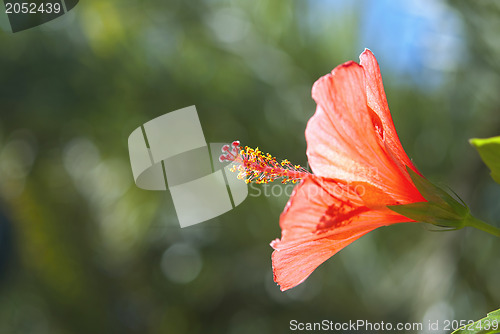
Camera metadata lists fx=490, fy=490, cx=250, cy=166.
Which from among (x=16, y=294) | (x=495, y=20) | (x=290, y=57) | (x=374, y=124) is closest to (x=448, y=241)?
(x=495, y=20)

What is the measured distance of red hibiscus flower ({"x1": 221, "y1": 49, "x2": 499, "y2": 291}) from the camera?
485mm

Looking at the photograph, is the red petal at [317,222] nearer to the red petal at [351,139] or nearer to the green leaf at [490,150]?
the red petal at [351,139]

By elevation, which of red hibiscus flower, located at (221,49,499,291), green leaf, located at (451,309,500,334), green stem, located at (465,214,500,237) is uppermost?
red hibiscus flower, located at (221,49,499,291)

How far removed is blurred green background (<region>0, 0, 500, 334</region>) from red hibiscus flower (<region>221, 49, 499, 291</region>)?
4.61 ft

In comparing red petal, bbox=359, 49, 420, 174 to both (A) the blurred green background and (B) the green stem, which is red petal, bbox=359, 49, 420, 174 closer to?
(B) the green stem

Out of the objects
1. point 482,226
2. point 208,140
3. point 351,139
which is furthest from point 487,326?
point 208,140

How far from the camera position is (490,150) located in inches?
14.4

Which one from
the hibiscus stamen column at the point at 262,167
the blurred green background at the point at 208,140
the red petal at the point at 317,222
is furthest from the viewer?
the blurred green background at the point at 208,140

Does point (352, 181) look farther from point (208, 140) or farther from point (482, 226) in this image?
point (208, 140)

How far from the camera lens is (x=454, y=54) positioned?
1932 millimetres

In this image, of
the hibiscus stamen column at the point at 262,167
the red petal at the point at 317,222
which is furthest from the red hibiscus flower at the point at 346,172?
the hibiscus stamen column at the point at 262,167

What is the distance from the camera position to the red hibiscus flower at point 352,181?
485 millimetres

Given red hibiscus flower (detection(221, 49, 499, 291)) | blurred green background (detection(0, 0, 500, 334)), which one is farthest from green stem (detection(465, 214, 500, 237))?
blurred green background (detection(0, 0, 500, 334))

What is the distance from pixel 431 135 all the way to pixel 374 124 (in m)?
1.81
